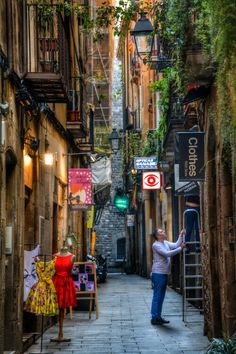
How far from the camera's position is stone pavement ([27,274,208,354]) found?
1312cm

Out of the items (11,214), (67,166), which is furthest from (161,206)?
(11,214)

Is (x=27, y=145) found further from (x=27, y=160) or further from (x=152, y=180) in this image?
(x=152, y=180)

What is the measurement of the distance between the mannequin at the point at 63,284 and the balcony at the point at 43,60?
2798 mm

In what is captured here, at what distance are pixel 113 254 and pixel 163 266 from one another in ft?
124

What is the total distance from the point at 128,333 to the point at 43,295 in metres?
2.35

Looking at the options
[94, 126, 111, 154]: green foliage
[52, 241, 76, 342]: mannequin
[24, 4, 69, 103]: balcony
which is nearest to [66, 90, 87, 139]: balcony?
[24, 4, 69, 103]: balcony

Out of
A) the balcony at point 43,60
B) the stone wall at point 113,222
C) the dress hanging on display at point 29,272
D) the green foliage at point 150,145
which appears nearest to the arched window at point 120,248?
the stone wall at point 113,222

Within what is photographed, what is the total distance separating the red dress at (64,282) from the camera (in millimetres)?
14391

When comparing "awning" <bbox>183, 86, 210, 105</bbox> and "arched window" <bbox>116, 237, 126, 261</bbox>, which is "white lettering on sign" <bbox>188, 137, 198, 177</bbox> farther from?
"arched window" <bbox>116, 237, 126, 261</bbox>

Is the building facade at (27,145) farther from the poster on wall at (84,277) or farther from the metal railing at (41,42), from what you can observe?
the poster on wall at (84,277)

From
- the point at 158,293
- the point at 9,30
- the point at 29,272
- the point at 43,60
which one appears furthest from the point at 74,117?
the point at 9,30

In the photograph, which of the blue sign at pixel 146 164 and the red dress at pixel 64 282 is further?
the blue sign at pixel 146 164

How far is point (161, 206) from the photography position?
3275cm

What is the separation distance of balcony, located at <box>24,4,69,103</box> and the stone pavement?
4.32 meters
